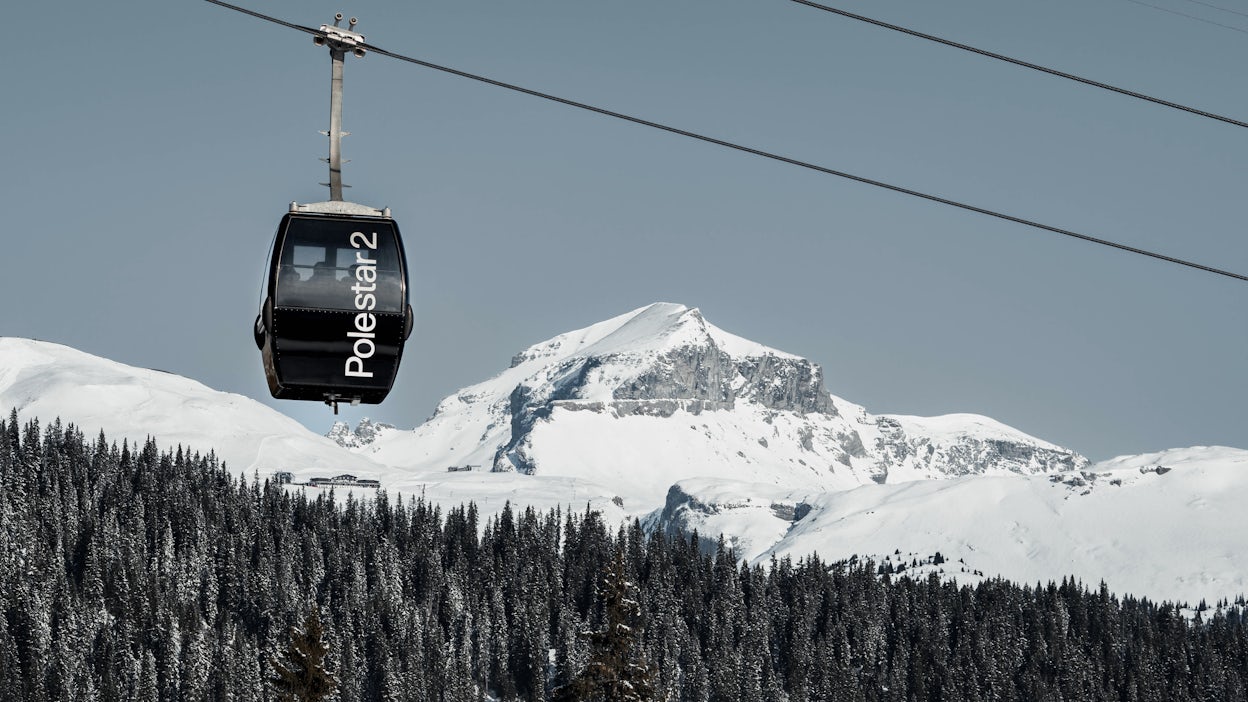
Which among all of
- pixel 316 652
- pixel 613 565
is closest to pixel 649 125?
pixel 613 565

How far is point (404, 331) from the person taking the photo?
3294cm

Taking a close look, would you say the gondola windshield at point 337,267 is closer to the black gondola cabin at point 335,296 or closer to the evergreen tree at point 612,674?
the black gondola cabin at point 335,296

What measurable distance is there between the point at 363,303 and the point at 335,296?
499 mm

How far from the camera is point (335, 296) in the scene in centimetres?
3256

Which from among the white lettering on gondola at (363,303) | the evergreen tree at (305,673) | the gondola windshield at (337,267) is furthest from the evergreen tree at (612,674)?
the gondola windshield at (337,267)

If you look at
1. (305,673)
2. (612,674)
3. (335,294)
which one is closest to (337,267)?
(335,294)

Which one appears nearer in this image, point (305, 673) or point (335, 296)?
point (335, 296)

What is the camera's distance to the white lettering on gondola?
107 feet

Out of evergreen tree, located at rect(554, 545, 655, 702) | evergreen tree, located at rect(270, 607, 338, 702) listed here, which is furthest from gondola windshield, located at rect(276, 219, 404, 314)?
evergreen tree, located at rect(270, 607, 338, 702)

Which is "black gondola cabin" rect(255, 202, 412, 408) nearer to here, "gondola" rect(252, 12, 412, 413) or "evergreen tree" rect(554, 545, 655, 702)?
"gondola" rect(252, 12, 412, 413)

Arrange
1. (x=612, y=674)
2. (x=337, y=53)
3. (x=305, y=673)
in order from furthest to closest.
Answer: (x=305, y=673)
(x=612, y=674)
(x=337, y=53)

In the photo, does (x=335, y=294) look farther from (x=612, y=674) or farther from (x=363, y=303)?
(x=612, y=674)

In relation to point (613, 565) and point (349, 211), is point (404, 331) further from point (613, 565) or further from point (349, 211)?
point (613, 565)

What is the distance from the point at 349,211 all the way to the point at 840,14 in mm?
9270
